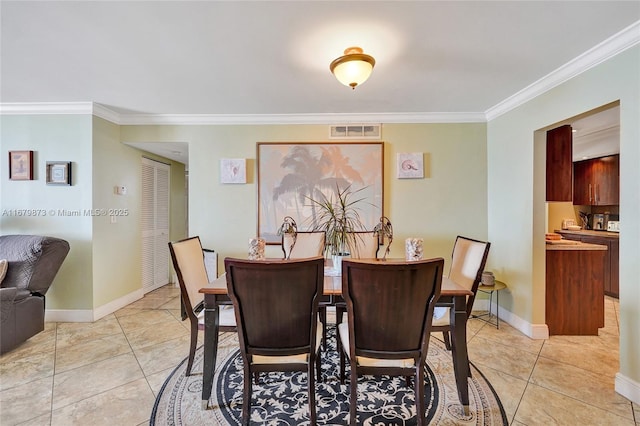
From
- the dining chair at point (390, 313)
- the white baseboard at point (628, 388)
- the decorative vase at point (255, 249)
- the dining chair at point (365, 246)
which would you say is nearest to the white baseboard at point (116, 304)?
the decorative vase at point (255, 249)

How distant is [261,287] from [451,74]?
7.77ft

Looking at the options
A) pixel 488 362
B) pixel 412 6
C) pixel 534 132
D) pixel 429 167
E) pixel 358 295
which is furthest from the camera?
pixel 429 167

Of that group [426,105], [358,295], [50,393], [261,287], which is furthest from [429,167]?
[50,393]

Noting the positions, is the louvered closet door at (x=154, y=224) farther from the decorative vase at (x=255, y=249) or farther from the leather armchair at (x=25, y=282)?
the decorative vase at (x=255, y=249)

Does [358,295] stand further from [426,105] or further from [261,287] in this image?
[426,105]

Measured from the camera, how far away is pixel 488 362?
236cm

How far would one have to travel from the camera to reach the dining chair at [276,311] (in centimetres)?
146

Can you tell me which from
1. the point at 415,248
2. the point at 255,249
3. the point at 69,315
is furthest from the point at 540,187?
the point at 69,315

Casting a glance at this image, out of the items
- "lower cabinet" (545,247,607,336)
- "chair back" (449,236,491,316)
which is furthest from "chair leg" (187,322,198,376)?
"lower cabinet" (545,247,607,336)

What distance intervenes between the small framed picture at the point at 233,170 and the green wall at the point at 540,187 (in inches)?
120

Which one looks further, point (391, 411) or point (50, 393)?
point (50, 393)

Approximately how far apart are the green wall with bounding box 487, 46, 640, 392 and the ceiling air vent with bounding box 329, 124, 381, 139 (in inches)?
55.0

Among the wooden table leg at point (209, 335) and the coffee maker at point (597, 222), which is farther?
the coffee maker at point (597, 222)

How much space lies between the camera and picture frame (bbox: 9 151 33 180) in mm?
3154
